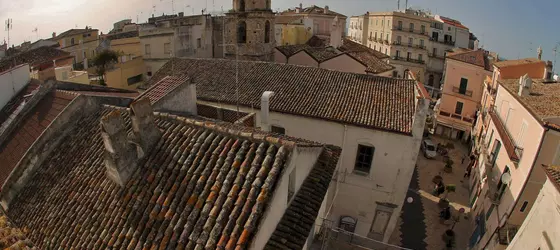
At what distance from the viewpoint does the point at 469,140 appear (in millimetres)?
33062

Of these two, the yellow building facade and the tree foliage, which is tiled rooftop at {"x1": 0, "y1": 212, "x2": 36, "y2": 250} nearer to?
the tree foliage

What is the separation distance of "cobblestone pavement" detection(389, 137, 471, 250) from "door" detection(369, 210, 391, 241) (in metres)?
1.80

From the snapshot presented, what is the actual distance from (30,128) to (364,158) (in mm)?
12940

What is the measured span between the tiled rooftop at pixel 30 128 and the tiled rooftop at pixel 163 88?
233 cm

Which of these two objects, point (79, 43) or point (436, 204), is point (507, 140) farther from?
point (79, 43)

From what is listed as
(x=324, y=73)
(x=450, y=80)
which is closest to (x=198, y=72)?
(x=324, y=73)

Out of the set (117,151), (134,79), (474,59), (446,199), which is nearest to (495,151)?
(446,199)

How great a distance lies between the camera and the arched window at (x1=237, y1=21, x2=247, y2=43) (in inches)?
1070

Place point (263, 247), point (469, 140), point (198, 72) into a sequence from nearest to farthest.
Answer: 1. point (263, 247)
2. point (198, 72)
3. point (469, 140)

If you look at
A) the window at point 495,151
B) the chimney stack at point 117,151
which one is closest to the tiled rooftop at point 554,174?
the chimney stack at point 117,151

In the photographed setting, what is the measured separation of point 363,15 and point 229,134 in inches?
2449

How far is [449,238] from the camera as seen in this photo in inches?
755

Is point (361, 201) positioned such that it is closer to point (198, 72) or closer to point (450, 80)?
point (198, 72)

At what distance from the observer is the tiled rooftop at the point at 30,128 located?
33.5 ft
